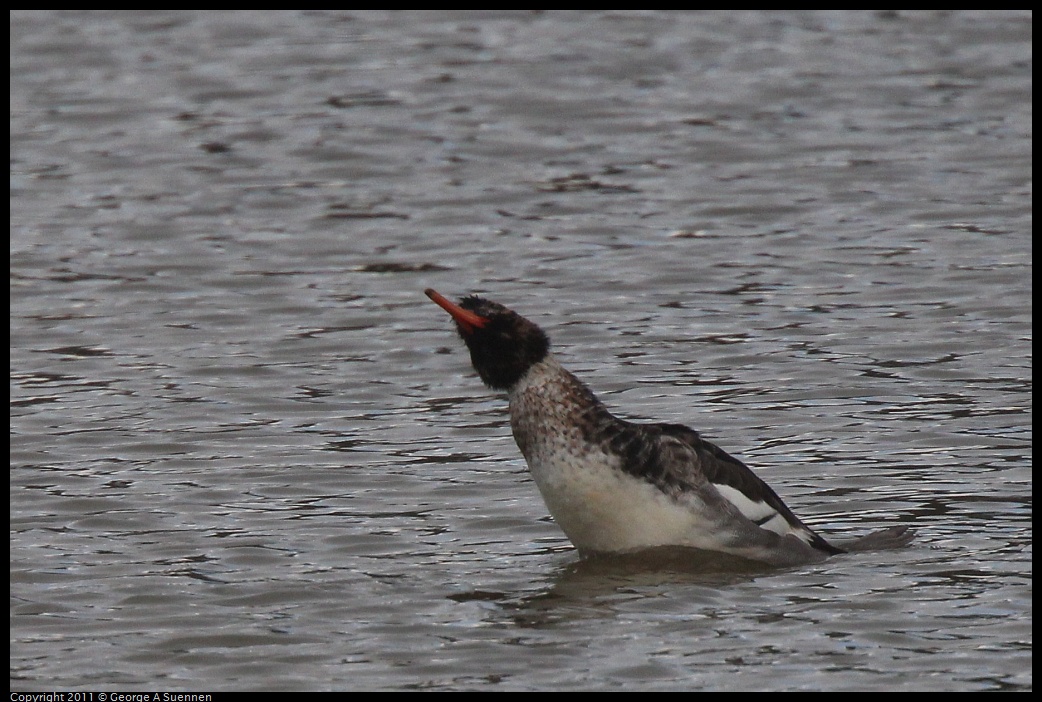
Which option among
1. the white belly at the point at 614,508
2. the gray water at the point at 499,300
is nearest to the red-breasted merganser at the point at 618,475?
the white belly at the point at 614,508

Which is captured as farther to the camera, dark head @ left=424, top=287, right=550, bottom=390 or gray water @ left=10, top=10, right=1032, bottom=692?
dark head @ left=424, top=287, right=550, bottom=390

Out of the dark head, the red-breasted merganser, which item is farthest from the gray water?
the dark head

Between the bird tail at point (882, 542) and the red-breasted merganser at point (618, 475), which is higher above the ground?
the red-breasted merganser at point (618, 475)

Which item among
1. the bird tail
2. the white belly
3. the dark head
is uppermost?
the dark head

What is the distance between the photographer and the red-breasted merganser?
9.17m

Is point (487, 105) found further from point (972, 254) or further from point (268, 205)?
point (972, 254)

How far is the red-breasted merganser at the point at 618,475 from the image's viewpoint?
A: 30.1ft

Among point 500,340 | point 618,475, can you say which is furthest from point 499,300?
point 618,475

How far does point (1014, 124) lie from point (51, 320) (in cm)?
986

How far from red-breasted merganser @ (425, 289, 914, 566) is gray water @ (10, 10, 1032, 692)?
7.7 inches

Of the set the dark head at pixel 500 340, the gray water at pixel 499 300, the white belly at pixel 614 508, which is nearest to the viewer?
the gray water at pixel 499 300

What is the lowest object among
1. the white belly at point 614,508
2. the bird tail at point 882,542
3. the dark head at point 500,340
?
the bird tail at point 882,542

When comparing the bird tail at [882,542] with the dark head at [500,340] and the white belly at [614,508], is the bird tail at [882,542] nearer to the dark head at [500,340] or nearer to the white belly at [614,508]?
the white belly at [614,508]

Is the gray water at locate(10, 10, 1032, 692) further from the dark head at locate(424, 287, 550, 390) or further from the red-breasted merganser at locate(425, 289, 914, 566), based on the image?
the dark head at locate(424, 287, 550, 390)
